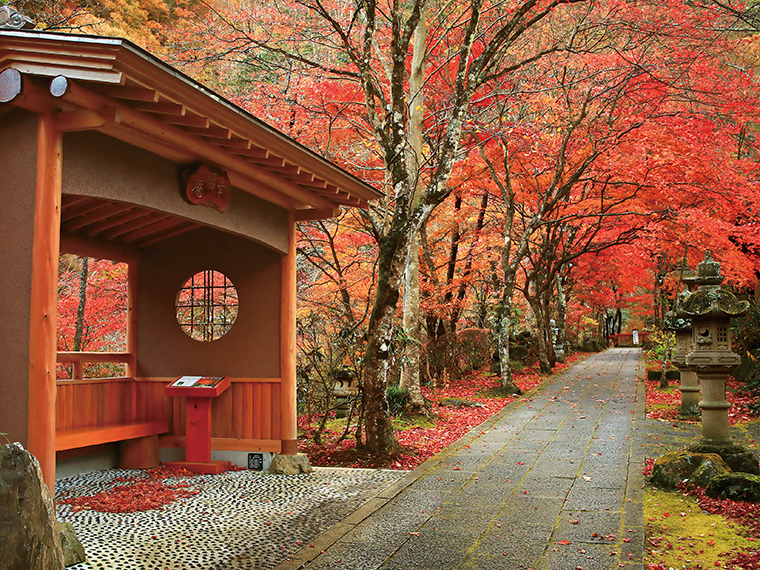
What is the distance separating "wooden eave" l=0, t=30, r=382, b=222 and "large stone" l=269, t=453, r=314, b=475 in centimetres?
290

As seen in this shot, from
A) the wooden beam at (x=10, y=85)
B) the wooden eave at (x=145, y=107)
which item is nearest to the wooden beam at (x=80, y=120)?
the wooden eave at (x=145, y=107)

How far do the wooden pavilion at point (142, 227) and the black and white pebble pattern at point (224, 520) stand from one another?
59 cm

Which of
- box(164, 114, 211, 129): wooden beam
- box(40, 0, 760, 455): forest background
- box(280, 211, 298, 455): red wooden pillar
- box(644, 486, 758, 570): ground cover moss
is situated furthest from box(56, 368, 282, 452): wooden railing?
box(644, 486, 758, 570): ground cover moss

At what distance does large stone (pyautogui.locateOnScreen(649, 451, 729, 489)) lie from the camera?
5543mm

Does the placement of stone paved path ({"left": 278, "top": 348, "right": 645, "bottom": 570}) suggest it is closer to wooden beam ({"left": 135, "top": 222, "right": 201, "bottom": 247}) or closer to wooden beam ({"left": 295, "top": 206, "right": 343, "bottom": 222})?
wooden beam ({"left": 295, "top": 206, "right": 343, "bottom": 222})

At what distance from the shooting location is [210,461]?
6.68 metres

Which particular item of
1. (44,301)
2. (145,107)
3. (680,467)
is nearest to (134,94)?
(145,107)

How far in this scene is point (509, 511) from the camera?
5.02 metres

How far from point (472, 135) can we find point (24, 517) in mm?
12445

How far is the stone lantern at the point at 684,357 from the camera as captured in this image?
8508 mm

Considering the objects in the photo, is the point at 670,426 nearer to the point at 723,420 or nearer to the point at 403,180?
the point at 723,420

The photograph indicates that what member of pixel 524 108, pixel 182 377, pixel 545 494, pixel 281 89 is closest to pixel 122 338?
pixel 281 89

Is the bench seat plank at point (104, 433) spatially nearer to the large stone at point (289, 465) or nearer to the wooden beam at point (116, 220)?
the large stone at point (289, 465)

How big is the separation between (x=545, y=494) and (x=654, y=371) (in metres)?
11.2
